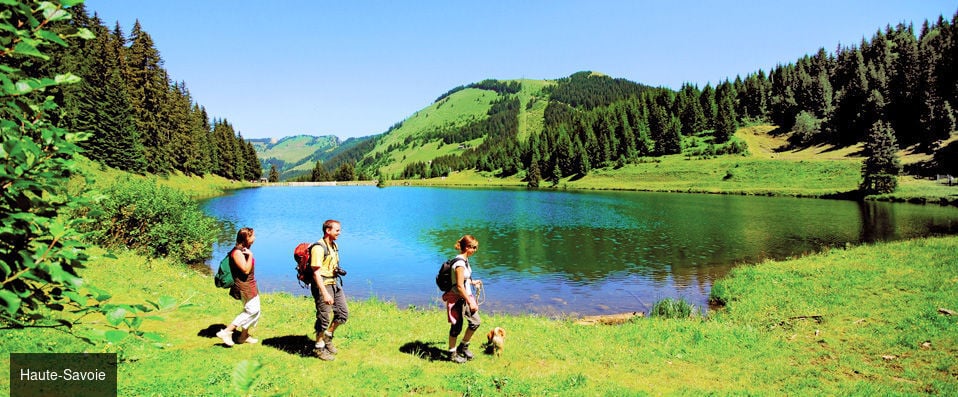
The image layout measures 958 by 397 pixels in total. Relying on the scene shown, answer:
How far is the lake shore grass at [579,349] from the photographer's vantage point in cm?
958

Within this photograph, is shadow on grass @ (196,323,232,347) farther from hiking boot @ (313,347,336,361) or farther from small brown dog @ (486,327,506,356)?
small brown dog @ (486,327,506,356)

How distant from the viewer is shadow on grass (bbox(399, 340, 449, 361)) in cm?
1153

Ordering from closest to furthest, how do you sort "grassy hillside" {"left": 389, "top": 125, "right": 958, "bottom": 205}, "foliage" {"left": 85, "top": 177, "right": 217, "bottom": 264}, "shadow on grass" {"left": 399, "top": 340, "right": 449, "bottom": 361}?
"shadow on grass" {"left": 399, "top": 340, "right": 449, "bottom": 361}
"foliage" {"left": 85, "top": 177, "right": 217, "bottom": 264}
"grassy hillside" {"left": 389, "top": 125, "right": 958, "bottom": 205}

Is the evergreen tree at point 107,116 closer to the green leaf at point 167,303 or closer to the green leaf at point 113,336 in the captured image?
the green leaf at point 167,303

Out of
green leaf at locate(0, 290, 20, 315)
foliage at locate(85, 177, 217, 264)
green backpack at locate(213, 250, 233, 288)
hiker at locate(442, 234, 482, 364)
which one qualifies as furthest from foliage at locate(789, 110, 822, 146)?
green leaf at locate(0, 290, 20, 315)

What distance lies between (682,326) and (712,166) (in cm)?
11866

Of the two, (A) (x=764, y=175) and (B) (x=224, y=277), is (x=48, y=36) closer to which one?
(B) (x=224, y=277)

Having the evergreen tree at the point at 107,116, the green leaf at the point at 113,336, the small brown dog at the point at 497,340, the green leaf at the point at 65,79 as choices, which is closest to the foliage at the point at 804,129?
the small brown dog at the point at 497,340

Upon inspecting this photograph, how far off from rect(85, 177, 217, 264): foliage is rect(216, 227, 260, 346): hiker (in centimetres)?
1646

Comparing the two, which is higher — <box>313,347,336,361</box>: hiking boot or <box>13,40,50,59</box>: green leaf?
<box>13,40,50,59</box>: green leaf

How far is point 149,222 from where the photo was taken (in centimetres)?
2531

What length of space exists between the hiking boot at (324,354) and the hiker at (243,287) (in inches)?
80.8

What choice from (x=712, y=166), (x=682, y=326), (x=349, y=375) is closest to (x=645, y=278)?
(x=682, y=326)

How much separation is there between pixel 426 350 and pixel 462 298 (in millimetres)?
2240
